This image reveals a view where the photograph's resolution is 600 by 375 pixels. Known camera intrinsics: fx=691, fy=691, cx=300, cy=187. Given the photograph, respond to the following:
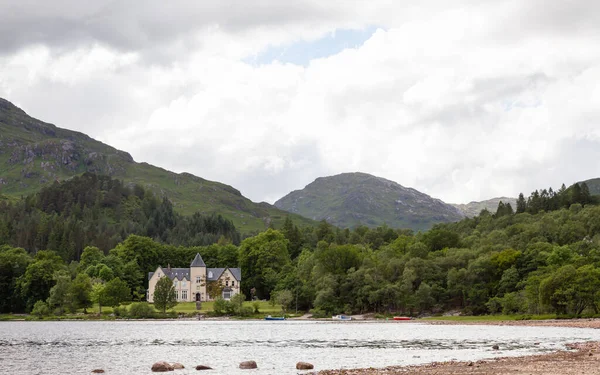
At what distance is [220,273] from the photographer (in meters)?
179

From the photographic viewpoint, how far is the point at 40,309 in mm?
135000

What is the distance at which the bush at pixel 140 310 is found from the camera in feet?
443

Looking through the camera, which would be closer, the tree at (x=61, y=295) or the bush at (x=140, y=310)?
the bush at (x=140, y=310)

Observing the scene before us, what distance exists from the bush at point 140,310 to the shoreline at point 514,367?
98.7m

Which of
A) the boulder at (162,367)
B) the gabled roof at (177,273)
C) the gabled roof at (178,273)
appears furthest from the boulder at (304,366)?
the gabled roof at (178,273)

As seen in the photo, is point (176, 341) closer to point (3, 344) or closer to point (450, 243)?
point (3, 344)

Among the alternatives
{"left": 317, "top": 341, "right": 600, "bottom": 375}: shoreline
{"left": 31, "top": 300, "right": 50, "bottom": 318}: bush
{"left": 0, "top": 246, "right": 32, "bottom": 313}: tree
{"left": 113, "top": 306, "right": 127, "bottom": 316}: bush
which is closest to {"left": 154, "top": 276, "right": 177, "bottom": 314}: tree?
{"left": 113, "top": 306, "right": 127, "bottom": 316}: bush

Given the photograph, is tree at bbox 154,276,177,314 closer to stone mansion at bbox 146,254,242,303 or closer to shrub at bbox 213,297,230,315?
shrub at bbox 213,297,230,315

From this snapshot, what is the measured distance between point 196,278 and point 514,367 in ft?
488

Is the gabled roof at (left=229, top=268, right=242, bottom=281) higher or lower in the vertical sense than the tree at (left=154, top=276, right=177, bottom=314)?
higher

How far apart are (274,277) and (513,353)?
372ft

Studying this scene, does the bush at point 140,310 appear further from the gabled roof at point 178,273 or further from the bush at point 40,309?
the gabled roof at point 178,273

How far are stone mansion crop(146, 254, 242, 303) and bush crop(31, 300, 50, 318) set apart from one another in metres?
41.8

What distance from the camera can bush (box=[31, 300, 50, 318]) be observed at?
135 m
